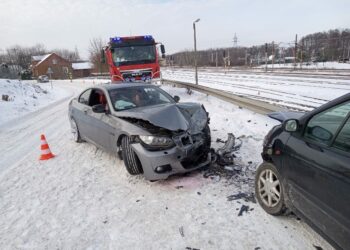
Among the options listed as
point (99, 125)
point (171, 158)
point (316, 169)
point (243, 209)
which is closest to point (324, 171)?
point (316, 169)

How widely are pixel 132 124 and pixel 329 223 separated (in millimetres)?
3184

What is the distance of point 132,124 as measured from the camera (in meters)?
4.68

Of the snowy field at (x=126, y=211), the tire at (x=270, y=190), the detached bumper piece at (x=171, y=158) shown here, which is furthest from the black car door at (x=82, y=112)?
the tire at (x=270, y=190)

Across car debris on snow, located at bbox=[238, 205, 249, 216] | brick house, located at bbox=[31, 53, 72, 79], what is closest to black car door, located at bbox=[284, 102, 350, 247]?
Answer: car debris on snow, located at bbox=[238, 205, 249, 216]

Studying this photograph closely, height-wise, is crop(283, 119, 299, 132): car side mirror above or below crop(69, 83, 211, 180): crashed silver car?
above

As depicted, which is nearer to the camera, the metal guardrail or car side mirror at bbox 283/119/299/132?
car side mirror at bbox 283/119/299/132

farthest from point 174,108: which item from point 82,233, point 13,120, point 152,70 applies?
point 13,120

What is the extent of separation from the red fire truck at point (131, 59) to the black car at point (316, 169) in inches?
434

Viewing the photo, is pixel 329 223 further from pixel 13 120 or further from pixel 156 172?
pixel 13 120

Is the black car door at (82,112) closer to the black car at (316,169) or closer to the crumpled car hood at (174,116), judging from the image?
the crumpled car hood at (174,116)

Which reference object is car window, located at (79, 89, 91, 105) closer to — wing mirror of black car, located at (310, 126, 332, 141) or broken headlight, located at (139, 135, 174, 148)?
broken headlight, located at (139, 135, 174, 148)

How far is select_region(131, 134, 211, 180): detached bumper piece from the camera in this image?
4.21 metres

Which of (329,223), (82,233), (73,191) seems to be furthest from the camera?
(73,191)

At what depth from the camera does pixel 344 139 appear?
2422 millimetres
